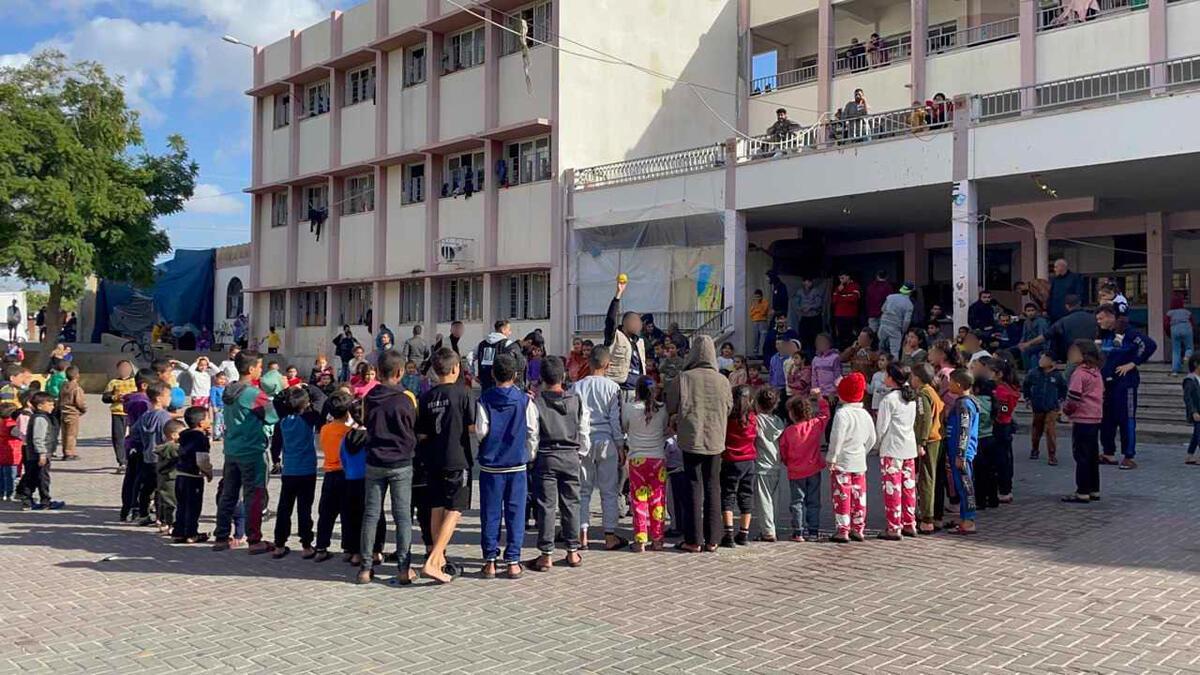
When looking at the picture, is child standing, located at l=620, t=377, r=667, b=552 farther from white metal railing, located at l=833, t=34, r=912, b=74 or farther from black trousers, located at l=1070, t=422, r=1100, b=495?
white metal railing, located at l=833, t=34, r=912, b=74

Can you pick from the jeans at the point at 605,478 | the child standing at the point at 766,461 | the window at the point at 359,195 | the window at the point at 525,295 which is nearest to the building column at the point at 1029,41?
the window at the point at 525,295

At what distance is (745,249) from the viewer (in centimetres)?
2003

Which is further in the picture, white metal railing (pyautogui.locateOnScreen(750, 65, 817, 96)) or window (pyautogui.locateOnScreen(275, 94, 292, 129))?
window (pyautogui.locateOnScreen(275, 94, 292, 129))

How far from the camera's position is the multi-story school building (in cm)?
1642

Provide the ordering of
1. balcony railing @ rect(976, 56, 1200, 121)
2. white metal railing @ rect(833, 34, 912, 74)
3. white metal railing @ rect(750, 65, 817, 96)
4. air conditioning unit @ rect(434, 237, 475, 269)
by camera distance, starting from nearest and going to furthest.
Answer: balcony railing @ rect(976, 56, 1200, 121), white metal railing @ rect(833, 34, 912, 74), white metal railing @ rect(750, 65, 817, 96), air conditioning unit @ rect(434, 237, 475, 269)

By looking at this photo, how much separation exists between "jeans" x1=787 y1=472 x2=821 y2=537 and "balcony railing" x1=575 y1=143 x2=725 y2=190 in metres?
12.3

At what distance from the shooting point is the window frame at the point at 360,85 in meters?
28.3

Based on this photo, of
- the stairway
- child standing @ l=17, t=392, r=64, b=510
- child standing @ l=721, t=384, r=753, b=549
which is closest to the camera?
child standing @ l=721, t=384, r=753, b=549

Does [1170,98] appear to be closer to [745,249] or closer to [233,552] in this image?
[745,249]

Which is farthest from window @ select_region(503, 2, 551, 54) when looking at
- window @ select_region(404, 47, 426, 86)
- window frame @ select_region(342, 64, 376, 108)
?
window frame @ select_region(342, 64, 376, 108)

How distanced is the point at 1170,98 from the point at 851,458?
954cm

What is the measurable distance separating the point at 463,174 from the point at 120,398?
14.3m

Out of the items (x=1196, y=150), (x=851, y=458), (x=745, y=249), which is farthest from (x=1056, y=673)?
(x=745, y=249)

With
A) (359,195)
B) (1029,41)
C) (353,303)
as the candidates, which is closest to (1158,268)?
(1029,41)
